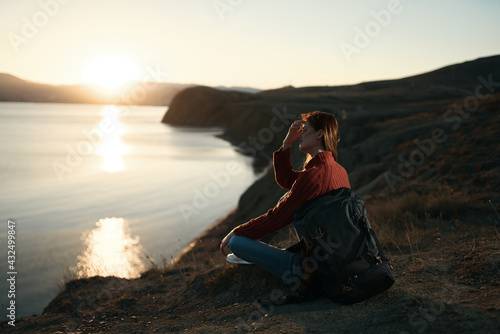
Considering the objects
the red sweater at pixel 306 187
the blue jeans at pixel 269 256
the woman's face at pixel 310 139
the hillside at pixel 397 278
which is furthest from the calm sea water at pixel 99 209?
the woman's face at pixel 310 139

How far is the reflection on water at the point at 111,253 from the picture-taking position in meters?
11.7

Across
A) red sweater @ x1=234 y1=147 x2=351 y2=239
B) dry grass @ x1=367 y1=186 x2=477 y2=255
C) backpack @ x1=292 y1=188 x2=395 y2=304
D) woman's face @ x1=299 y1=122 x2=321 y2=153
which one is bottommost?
dry grass @ x1=367 y1=186 x2=477 y2=255

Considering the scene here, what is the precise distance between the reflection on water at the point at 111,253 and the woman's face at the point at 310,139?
345 inches

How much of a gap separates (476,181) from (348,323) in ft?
26.9

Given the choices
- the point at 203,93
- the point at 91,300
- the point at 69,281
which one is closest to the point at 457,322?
the point at 91,300

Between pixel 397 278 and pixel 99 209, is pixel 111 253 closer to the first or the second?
pixel 99 209

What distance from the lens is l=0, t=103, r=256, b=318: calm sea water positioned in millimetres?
11797

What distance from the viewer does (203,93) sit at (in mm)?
97000

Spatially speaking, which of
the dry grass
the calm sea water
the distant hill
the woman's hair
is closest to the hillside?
the dry grass

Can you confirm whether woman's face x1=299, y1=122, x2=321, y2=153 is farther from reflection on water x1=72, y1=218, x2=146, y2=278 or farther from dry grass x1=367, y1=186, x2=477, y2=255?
reflection on water x1=72, y1=218, x2=146, y2=278

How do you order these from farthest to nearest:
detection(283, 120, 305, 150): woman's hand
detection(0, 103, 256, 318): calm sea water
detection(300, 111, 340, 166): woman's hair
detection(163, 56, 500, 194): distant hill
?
detection(163, 56, 500, 194): distant hill, detection(0, 103, 256, 318): calm sea water, detection(283, 120, 305, 150): woman's hand, detection(300, 111, 340, 166): woman's hair

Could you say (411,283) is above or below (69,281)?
below

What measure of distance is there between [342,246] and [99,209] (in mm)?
18175

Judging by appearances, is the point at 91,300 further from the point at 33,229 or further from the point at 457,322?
the point at 33,229
